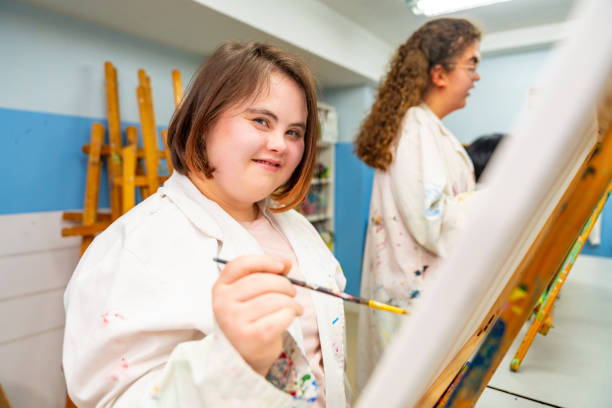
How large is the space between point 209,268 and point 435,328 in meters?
0.44

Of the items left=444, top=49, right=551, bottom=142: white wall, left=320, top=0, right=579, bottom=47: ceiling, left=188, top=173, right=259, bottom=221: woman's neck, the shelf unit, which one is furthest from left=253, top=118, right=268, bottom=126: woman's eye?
left=444, top=49, right=551, bottom=142: white wall

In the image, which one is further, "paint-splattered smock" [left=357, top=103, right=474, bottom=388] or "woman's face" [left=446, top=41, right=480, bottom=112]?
"woman's face" [left=446, top=41, right=480, bottom=112]

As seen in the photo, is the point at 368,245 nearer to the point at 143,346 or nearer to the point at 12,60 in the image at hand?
the point at 143,346

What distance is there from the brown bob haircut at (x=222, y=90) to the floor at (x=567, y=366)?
74 centimetres

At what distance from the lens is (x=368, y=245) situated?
1354 millimetres

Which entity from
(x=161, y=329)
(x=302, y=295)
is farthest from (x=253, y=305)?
(x=302, y=295)

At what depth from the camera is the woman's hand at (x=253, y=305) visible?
14.3 inches

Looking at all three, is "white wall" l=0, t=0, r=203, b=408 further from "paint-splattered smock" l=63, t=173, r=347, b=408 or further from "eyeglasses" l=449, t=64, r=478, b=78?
"eyeglasses" l=449, t=64, r=478, b=78

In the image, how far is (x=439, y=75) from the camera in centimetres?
126

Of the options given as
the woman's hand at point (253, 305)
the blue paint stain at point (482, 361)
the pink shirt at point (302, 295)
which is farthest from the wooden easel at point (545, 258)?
the pink shirt at point (302, 295)

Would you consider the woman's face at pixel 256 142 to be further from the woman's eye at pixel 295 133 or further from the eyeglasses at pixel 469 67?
the eyeglasses at pixel 469 67

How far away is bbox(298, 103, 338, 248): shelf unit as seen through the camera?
122 inches

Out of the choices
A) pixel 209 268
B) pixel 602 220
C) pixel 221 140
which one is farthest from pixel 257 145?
pixel 602 220

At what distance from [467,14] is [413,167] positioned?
1.95 m
